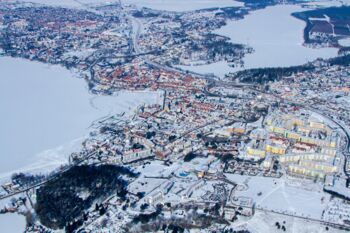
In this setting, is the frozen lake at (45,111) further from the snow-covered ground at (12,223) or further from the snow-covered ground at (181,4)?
the snow-covered ground at (181,4)

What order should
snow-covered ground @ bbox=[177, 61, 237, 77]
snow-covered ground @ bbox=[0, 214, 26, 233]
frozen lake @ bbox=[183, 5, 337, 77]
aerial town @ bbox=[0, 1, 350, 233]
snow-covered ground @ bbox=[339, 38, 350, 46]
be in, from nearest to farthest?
snow-covered ground @ bbox=[0, 214, 26, 233]
aerial town @ bbox=[0, 1, 350, 233]
snow-covered ground @ bbox=[177, 61, 237, 77]
frozen lake @ bbox=[183, 5, 337, 77]
snow-covered ground @ bbox=[339, 38, 350, 46]

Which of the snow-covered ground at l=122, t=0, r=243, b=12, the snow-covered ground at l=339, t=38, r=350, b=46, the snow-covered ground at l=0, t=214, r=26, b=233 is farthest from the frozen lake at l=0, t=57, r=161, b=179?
the snow-covered ground at l=122, t=0, r=243, b=12

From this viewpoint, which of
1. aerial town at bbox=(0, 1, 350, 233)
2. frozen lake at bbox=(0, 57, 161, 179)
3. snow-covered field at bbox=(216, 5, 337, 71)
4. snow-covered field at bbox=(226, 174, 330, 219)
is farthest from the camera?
snow-covered field at bbox=(216, 5, 337, 71)

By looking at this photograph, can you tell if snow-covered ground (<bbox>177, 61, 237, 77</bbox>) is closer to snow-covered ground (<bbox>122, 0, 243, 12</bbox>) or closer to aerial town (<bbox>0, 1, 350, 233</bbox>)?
aerial town (<bbox>0, 1, 350, 233</bbox>)

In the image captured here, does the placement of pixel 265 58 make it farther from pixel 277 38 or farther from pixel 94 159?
pixel 94 159

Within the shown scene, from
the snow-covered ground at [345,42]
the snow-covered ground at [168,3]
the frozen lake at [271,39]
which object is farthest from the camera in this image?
the snow-covered ground at [168,3]

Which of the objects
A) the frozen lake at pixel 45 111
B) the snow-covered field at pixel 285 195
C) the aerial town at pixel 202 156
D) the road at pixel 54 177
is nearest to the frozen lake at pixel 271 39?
the aerial town at pixel 202 156
